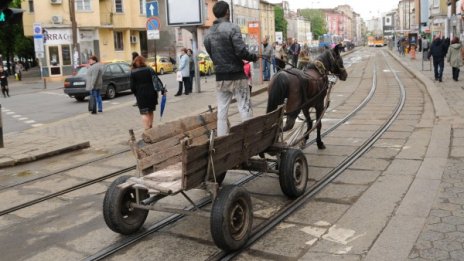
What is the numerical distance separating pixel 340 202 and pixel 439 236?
1421 mm

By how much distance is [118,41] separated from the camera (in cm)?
4847

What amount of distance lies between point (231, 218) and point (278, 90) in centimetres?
291

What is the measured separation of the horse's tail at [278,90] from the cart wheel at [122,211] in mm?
2566

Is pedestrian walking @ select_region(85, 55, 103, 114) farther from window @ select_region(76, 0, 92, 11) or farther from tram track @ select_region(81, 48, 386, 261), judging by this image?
window @ select_region(76, 0, 92, 11)

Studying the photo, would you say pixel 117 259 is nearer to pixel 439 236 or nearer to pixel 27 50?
pixel 439 236

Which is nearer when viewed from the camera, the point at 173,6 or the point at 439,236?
the point at 439,236

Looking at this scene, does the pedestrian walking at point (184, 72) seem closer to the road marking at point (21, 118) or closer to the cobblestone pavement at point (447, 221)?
the road marking at point (21, 118)

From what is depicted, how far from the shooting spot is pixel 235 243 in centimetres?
466

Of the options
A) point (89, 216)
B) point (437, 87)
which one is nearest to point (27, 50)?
point (437, 87)

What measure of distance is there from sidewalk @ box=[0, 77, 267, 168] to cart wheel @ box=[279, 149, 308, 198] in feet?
16.2

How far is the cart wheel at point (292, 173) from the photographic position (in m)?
5.95

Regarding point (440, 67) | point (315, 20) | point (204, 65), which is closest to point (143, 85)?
point (440, 67)

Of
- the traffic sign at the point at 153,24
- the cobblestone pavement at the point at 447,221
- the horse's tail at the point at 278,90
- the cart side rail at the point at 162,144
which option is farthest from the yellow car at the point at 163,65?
the cart side rail at the point at 162,144

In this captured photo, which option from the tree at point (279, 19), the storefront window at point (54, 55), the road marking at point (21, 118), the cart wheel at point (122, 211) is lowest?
the road marking at point (21, 118)
